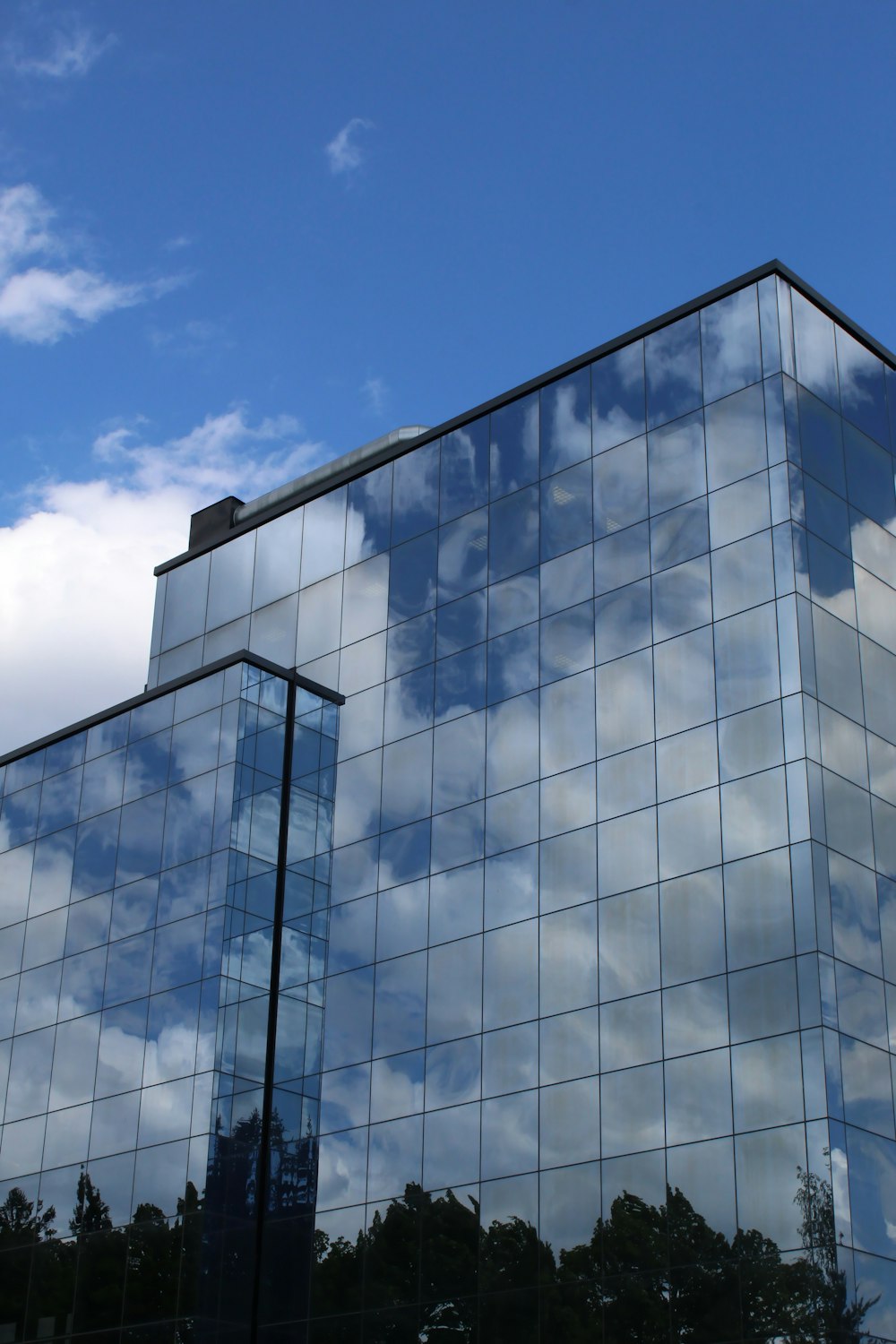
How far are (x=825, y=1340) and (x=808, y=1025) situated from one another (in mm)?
6139

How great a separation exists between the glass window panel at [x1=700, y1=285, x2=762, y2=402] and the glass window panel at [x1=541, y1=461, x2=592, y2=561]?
4228 mm

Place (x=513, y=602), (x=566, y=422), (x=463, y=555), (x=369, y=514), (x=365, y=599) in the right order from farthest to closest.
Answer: (x=369, y=514), (x=365, y=599), (x=463, y=555), (x=566, y=422), (x=513, y=602)

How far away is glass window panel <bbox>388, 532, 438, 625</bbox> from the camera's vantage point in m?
48.5

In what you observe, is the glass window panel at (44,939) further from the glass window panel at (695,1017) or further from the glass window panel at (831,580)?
the glass window panel at (831,580)

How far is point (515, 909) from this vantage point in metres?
42.3

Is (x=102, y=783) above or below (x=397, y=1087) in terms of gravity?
above

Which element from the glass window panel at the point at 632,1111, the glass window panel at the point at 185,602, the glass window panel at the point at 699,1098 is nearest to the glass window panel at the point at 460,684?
the glass window panel at the point at 632,1111

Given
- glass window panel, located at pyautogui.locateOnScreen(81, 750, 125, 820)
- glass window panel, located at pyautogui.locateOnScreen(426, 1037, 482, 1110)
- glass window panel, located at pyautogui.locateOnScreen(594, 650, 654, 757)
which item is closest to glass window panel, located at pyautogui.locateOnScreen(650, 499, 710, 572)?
glass window panel, located at pyautogui.locateOnScreen(594, 650, 654, 757)

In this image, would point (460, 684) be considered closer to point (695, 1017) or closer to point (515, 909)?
point (515, 909)

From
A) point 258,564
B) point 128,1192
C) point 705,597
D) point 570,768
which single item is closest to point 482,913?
point 570,768

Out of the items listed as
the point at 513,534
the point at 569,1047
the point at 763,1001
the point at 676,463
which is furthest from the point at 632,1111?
the point at 513,534

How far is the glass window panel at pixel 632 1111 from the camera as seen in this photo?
3725 cm

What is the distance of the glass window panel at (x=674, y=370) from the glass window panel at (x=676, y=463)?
1.45 feet

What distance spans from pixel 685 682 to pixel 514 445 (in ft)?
34.2
